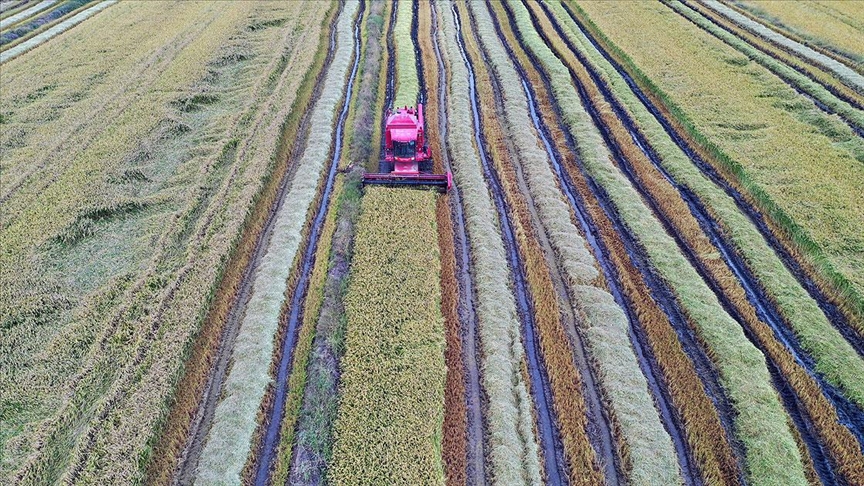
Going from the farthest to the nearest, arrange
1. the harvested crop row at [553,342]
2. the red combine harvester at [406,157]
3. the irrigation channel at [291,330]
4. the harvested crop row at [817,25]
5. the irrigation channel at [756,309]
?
the harvested crop row at [817,25] < the red combine harvester at [406,157] < the irrigation channel at [756,309] < the irrigation channel at [291,330] < the harvested crop row at [553,342]

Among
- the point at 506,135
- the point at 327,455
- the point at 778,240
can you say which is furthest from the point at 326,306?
the point at 778,240

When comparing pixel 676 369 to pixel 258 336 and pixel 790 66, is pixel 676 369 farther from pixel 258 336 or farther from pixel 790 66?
pixel 790 66

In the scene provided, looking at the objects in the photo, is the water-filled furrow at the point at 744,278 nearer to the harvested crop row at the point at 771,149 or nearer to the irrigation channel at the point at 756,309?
the irrigation channel at the point at 756,309

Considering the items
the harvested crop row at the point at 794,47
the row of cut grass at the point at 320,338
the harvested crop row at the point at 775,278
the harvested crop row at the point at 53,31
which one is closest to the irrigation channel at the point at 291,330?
the row of cut grass at the point at 320,338

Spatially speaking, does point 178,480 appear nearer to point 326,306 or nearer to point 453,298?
point 326,306

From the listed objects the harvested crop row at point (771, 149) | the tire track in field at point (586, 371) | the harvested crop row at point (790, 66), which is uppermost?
the harvested crop row at point (790, 66)
